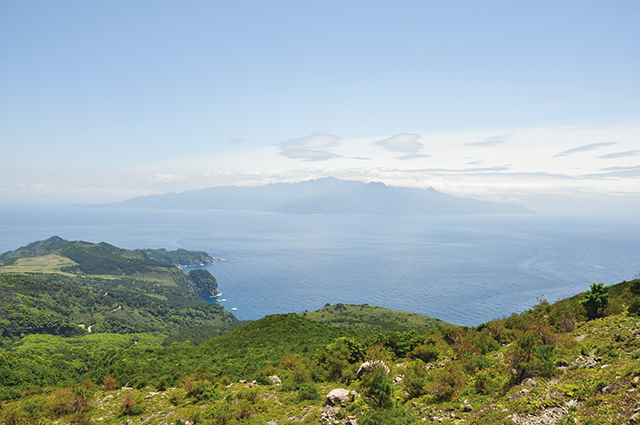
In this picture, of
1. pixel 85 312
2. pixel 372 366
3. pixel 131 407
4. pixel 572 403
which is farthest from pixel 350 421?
pixel 85 312

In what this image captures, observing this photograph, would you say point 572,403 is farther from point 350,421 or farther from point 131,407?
point 131,407

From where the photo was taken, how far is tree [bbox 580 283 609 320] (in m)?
23.8

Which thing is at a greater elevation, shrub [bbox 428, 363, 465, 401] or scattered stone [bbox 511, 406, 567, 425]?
scattered stone [bbox 511, 406, 567, 425]

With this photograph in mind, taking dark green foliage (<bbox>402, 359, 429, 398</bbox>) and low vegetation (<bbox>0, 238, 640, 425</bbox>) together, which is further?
dark green foliage (<bbox>402, 359, 429, 398</bbox>)

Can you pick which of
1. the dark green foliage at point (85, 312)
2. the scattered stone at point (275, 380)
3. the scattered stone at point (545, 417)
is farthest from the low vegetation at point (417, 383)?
the dark green foliage at point (85, 312)

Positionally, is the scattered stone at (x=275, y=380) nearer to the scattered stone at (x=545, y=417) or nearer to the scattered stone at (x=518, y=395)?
the scattered stone at (x=518, y=395)

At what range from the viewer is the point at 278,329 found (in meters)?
63.7

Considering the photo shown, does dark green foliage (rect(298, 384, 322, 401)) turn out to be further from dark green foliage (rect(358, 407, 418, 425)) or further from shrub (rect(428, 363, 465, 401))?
shrub (rect(428, 363, 465, 401))

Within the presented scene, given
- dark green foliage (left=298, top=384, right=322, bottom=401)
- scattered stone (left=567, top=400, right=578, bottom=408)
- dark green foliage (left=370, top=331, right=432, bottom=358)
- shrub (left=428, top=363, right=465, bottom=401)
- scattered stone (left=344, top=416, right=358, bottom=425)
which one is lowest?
dark green foliage (left=298, top=384, right=322, bottom=401)

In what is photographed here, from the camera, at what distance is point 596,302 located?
941 inches

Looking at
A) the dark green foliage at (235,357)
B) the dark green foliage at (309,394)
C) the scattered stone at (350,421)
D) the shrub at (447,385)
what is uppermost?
the shrub at (447,385)

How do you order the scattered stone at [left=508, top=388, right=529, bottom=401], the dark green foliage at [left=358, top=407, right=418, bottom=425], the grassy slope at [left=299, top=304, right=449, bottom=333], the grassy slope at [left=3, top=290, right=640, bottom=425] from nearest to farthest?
the grassy slope at [left=3, top=290, right=640, bottom=425]
the scattered stone at [left=508, top=388, right=529, bottom=401]
the dark green foliage at [left=358, top=407, right=418, bottom=425]
the grassy slope at [left=299, top=304, right=449, bottom=333]

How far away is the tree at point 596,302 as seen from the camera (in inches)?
937

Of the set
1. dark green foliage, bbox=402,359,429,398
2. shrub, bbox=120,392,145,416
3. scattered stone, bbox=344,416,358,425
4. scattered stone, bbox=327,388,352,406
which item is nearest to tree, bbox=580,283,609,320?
dark green foliage, bbox=402,359,429,398
